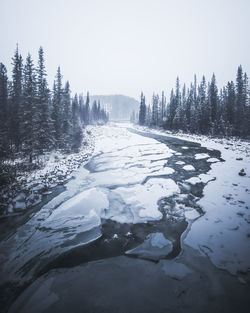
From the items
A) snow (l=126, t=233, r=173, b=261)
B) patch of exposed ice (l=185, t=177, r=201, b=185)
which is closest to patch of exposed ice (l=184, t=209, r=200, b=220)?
snow (l=126, t=233, r=173, b=261)

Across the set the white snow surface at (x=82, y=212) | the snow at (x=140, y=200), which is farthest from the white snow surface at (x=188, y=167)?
the snow at (x=140, y=200)

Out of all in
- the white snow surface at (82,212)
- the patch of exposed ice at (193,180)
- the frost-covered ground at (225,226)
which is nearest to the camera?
the frost-covered ground at (225,226)

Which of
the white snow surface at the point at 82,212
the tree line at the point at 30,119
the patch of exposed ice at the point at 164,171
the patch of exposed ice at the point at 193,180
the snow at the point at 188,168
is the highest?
the tree line at the point at 30,119

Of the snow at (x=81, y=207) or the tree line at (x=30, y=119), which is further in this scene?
the tree line at (x=30, y=119)

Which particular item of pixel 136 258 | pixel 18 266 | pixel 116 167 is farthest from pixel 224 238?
pixel 116 167

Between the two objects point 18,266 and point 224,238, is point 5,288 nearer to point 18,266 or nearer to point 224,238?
point 18,266

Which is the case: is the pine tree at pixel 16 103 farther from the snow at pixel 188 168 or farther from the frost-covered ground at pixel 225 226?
the frost-covered ground at pixel 225 226

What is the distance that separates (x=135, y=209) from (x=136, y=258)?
2.56 m

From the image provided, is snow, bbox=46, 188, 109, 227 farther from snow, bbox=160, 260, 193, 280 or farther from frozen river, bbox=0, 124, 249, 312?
snow, bbox=160, 260, 193, 280

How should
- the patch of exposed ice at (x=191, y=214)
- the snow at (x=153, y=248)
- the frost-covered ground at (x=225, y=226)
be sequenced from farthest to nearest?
the patch of exposed ice at (x=191, y=214), the snow at (x=153, y=248), the frost-covered ground at (x=225, y=226)

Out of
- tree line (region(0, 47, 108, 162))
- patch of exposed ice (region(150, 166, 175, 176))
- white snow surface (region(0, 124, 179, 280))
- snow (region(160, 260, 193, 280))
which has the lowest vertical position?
snow (region(160, 260, 193, 280))

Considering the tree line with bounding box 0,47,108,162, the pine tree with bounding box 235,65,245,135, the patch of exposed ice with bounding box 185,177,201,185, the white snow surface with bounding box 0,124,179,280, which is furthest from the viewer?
the pine tree with bounding box 235,65,245,135

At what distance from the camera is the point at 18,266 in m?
4.05

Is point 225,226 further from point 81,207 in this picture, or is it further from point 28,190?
point 28,190
